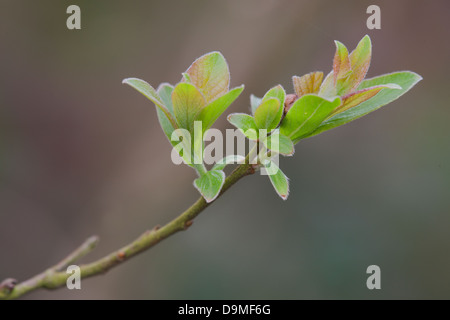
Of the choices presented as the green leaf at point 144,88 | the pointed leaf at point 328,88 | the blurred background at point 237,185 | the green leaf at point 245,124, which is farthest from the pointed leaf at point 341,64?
the blurred background at point 237,185

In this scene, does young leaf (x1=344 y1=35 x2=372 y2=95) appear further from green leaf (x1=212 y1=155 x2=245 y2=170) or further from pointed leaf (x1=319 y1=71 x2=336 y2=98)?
green leaf (x1=212 y1=155 x2=245 y2=170)

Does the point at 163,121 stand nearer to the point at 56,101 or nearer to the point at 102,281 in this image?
the point at 102,281

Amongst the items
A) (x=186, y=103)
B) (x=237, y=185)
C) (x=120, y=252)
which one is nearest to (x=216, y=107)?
(x=186, y=103)

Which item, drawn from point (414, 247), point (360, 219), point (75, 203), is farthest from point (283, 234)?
point (75, 203)

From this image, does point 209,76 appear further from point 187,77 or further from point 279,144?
point 279,144

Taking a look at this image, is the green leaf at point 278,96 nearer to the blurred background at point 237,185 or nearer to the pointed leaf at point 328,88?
the pointed leaf at point 328,88
